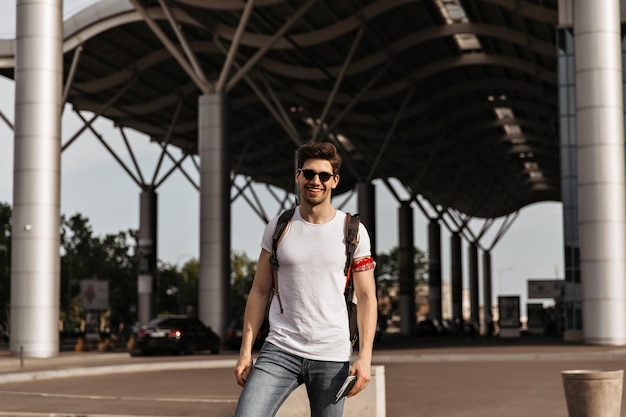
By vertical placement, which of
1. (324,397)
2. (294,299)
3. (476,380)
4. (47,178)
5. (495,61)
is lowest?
(476,380)

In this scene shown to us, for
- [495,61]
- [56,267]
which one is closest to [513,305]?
[495,61]

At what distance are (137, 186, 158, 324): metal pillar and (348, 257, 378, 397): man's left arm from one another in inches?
2208

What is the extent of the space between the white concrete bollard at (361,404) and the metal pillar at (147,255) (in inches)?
1952

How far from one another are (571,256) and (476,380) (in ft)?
67.2

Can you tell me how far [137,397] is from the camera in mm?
16906

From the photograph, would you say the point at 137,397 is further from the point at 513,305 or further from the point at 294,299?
the point at 513,305

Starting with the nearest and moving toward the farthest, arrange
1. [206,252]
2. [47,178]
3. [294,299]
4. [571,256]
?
[294,299]
[47,178]
[571,256]
[206,252]

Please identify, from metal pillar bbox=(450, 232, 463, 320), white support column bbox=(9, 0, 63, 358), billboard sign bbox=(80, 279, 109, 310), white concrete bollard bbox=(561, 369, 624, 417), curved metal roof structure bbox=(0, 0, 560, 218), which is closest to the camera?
white concrete bollard bbox=(561, 369, 624, 417)

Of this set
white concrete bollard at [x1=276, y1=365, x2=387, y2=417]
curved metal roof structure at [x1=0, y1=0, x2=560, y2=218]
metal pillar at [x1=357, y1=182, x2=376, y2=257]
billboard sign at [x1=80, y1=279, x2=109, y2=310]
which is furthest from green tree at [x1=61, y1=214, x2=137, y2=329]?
white concrete bollard at [x1=276, y1=365, x2=387, y2=417]

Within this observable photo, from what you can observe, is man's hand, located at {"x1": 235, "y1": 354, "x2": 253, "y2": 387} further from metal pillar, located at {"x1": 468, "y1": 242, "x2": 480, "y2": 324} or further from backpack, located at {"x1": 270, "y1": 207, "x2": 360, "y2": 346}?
metal pillar, located at {"x1": 468, "y1": 242, "x2": 480, "y2": 324}

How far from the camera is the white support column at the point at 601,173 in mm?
32531

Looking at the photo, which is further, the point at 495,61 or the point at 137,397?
the point at 495,61

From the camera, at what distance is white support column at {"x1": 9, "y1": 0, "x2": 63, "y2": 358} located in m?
31.0

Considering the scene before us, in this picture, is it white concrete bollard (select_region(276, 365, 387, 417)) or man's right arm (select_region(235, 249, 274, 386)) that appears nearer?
man's right arm (select_region(235, 249, 274, 386))
